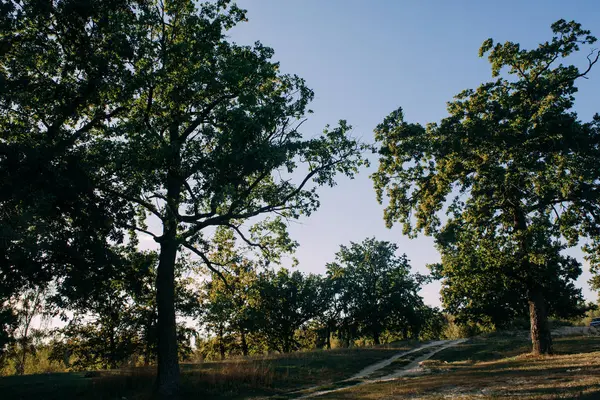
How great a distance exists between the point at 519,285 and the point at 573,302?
3322 centimetres

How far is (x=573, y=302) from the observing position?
170ft

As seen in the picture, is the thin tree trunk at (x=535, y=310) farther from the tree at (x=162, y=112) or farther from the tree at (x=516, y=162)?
the tree at (x=162, y=112)

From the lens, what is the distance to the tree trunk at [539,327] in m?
24.4

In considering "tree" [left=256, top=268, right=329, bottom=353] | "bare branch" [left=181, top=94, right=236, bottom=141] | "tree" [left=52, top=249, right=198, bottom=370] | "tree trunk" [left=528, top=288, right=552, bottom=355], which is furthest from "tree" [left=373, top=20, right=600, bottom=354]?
"tree" [left=256, top=268, right=329, bottom=353]

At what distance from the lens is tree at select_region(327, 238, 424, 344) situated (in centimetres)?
6134

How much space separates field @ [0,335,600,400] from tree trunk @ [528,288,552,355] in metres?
1.28

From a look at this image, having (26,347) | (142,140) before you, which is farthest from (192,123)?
(26,347)

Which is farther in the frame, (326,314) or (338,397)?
(326,314)

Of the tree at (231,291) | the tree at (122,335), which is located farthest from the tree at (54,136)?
the tree at (122,335)

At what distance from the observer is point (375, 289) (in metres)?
63.4

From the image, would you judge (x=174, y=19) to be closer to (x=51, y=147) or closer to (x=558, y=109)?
(x=51, y=147)

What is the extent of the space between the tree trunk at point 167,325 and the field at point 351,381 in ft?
2.67

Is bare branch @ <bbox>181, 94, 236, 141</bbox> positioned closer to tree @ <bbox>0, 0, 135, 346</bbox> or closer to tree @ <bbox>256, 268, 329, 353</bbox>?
tree @ <bbox>0, 0, 135, 346</bbox>

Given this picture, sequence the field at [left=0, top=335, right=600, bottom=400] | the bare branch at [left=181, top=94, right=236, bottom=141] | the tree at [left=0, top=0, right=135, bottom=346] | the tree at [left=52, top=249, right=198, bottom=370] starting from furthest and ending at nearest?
1. the tree at [left=52, top=249, right=198, bottom=370]
2. the bare branch at [left=181, top=94, right=236, bottom=141]
3. the tree at [left=0, top=0, right=135, bottom=346]
4. the field at [left=0, top=335, right=600, bottom=400]
